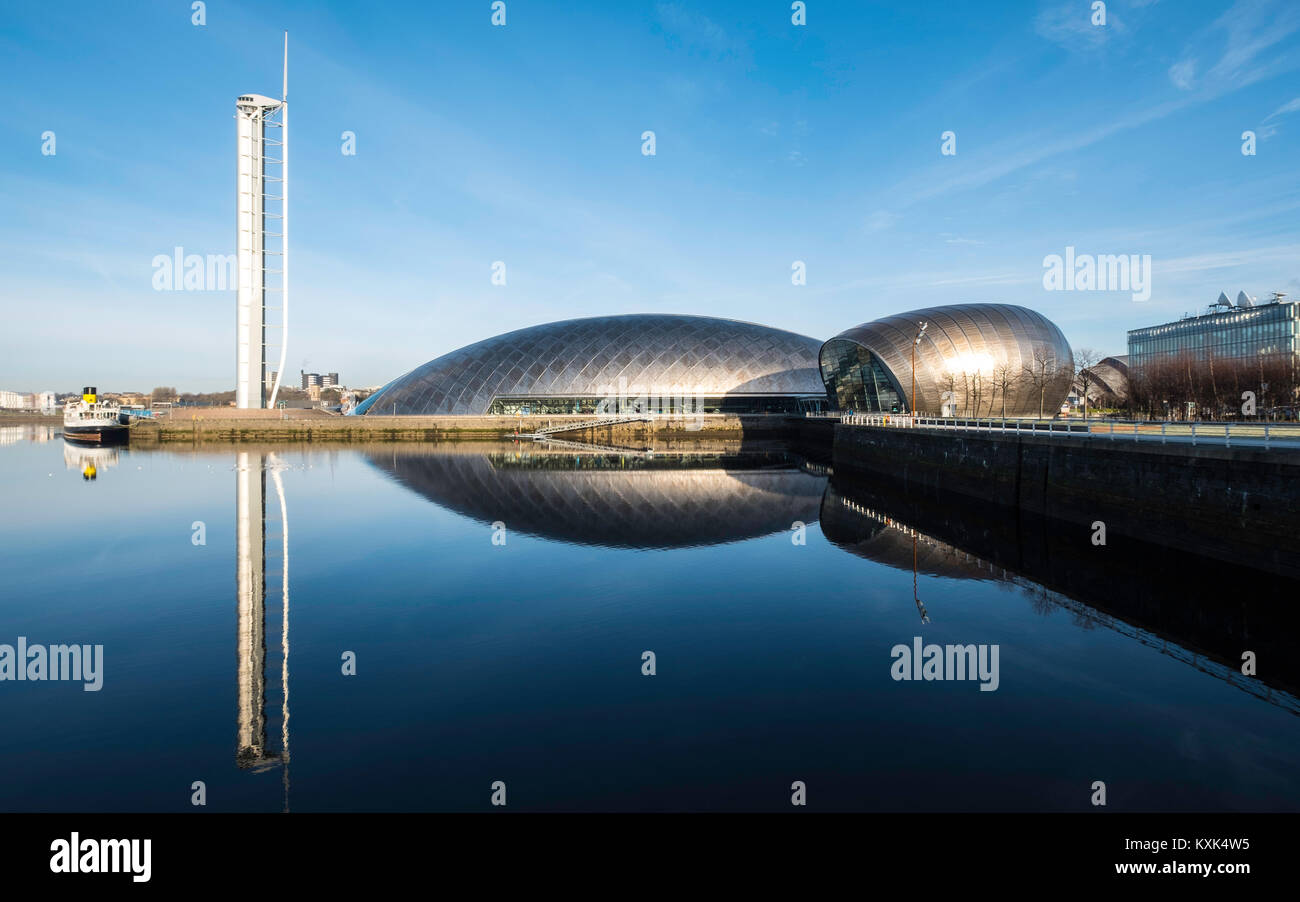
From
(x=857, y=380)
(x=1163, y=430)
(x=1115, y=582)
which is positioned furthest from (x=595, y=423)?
(x=1115, y=582)

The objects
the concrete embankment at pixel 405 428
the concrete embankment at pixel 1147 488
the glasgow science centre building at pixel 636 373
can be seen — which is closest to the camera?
the concrete embankment at pixel 1147 488

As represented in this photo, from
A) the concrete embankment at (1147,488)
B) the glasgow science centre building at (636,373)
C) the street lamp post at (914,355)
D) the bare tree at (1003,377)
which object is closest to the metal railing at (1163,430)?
the concrete embankment at (1147,488)

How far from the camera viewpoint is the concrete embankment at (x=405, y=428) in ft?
226

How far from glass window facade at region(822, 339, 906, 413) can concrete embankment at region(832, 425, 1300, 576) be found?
25414 millimetres

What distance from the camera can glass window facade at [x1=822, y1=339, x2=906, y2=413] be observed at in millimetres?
55812

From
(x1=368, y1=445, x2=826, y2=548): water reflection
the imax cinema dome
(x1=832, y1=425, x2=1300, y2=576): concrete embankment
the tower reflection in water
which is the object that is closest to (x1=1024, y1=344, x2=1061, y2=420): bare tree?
(x1=368, y1=445, x2=826, y2=548): water reflection

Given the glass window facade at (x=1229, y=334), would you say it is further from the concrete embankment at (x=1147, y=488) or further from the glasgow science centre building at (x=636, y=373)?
the concrete embankment at (x=1147, y=488)

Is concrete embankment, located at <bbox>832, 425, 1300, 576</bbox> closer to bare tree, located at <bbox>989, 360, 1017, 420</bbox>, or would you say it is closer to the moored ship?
bare tree, located at <bbox>989, 360, 1017, 420</bbox>

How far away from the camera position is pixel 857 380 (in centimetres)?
6000

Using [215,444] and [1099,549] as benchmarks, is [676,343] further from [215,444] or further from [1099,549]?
[1099,549]

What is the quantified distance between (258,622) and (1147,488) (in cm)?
2128

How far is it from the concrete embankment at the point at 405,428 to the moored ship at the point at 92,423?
2.29 metres

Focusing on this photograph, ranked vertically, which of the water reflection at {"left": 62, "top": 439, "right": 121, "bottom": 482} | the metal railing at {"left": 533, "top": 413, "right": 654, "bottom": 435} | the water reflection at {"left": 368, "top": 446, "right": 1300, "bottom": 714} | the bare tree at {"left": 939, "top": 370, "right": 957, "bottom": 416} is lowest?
the water reflection at {"left": 368, "top": 446, "right": 1300, "bottom": 714}
